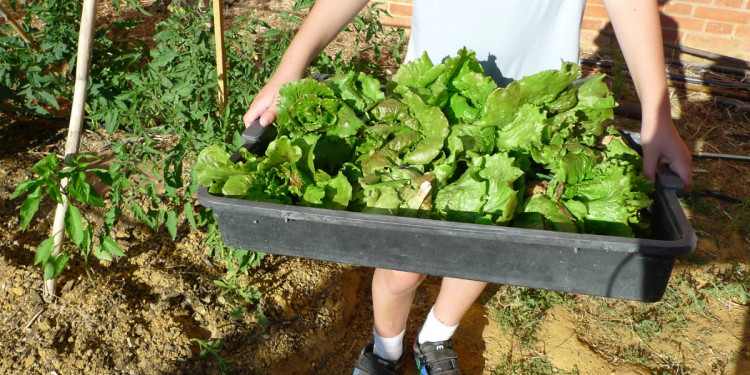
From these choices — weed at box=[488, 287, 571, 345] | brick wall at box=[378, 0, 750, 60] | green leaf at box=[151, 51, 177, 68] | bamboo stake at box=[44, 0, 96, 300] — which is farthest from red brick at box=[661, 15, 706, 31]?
bamboo stake at box=[44, 0, 96, 300]

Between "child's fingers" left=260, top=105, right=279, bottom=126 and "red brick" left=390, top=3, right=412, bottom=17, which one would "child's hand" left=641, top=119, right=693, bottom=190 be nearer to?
"child's fingers" left=260, top=105, right=279, bottom=126

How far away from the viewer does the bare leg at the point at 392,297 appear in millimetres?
2057

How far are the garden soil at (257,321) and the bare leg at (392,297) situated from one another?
420 mm

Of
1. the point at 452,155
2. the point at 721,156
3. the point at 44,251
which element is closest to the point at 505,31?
the point at 452,155

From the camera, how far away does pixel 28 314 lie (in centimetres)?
248

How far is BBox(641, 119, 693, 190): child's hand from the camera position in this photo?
1564mm

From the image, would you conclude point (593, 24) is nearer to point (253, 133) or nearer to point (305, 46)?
point (305, 46)

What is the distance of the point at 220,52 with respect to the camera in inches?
89.2

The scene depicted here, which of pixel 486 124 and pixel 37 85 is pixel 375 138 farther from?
pixel 37 85

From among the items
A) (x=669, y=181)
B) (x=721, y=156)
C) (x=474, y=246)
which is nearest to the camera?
(x=474, y=246)

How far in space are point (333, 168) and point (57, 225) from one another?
133 centimetres

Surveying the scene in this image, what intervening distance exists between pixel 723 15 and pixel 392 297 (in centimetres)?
449

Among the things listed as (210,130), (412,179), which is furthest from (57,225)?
(412,179)

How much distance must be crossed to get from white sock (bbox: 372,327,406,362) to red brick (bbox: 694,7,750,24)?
4331 mm
